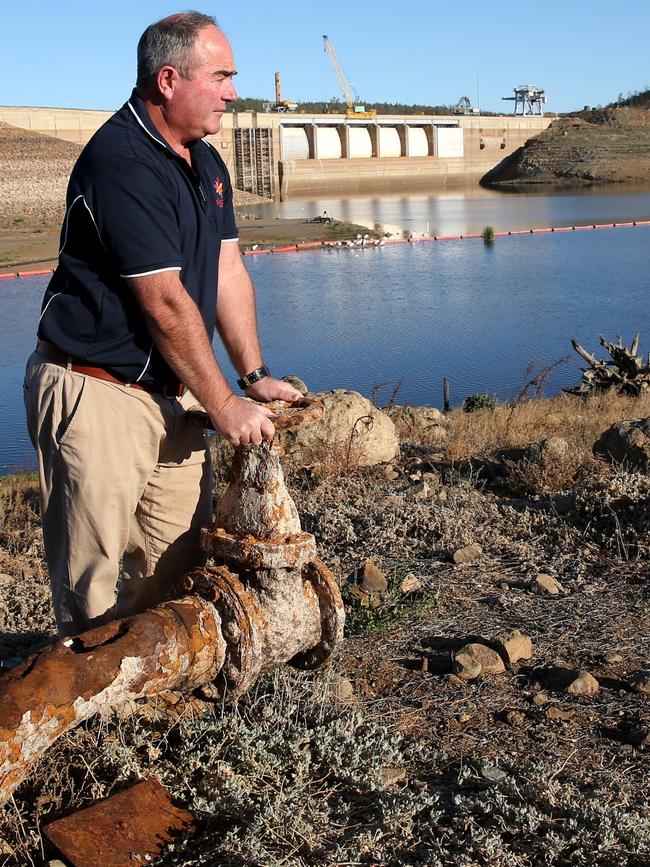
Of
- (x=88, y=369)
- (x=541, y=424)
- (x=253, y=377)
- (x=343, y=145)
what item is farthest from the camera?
(x=343, y=145)

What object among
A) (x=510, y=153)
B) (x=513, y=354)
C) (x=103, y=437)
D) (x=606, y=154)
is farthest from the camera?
(x=510, y=153)

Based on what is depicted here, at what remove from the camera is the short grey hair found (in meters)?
2.53

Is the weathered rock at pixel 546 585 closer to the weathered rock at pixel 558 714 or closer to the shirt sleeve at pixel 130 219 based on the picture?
the weathered rock at pixel 558 714

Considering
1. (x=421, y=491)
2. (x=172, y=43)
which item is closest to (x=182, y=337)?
(x=172, y=43)

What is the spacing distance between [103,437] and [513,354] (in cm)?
1186

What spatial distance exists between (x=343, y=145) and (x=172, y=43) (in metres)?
75.5

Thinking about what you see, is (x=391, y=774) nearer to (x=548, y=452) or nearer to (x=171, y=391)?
(x=171, y=391)

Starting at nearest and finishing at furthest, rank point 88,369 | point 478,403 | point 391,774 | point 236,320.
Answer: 1. point 391,774
2. point 88,369
3. point 236,320
4. point 478,403

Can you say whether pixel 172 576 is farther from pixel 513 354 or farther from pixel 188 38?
pixel 513 354

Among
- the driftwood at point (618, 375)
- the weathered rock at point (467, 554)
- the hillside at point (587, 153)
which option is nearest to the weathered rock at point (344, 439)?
the weathered rock at point (467, 554)

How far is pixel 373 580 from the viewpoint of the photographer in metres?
3.77

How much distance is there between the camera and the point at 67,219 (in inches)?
102

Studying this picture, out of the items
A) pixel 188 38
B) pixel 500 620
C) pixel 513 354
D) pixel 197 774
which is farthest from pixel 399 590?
pixel 513 354

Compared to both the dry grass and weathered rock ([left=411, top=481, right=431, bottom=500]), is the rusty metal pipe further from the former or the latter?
the dry grass
